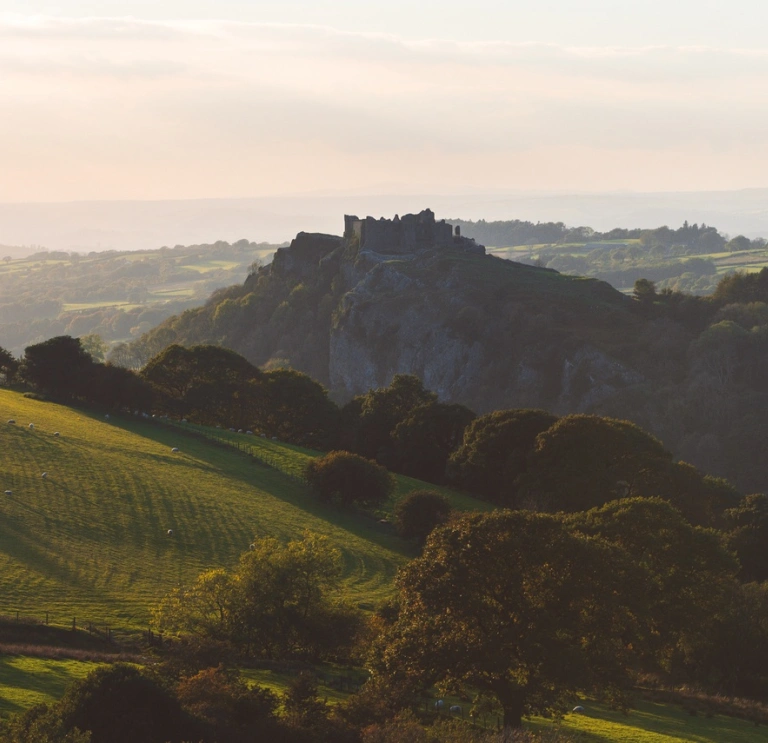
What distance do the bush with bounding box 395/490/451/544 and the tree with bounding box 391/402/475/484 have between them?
22.7 metres

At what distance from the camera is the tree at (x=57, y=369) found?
91875mm

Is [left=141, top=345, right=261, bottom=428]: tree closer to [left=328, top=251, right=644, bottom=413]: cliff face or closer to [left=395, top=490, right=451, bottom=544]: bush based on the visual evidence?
[left=395, top=490, right=451, bottom=544]: bush

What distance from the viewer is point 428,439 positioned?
298 ft

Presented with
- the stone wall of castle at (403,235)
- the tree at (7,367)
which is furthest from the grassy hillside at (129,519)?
the stone wall of castle at (403,235)

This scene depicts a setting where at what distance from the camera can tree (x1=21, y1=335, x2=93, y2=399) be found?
91875mm

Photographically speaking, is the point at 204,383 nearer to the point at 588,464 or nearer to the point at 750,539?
the point at 588,464

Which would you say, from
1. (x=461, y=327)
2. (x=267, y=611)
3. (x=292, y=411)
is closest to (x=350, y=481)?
(x=267, y=611)

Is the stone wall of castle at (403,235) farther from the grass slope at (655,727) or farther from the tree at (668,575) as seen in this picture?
the grass slope at (655,727)

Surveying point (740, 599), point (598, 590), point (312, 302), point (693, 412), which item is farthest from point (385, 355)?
point (598, 590)

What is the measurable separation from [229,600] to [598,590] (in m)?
14.9

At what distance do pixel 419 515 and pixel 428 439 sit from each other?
86.8 feet

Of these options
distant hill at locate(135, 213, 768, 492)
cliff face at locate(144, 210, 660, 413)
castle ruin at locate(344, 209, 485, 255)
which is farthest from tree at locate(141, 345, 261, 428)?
castle ruin at locate(344, 209, 485, 255)

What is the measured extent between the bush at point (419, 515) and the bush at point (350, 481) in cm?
485

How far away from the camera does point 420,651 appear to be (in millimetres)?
33125
